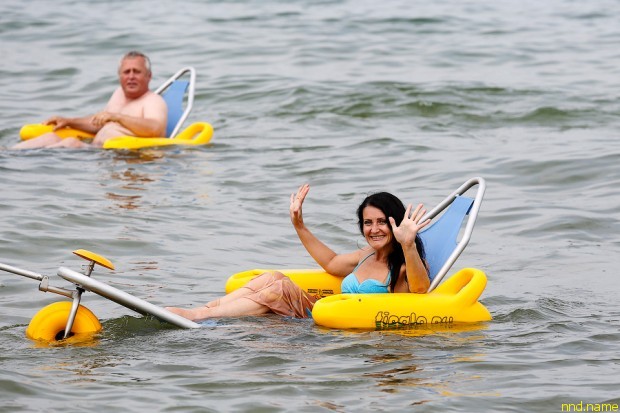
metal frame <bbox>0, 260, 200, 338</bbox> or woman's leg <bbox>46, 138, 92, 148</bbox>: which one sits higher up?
woman's leg <bbox>46, 138, 92, 148</bbox>

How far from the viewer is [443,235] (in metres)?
7.02

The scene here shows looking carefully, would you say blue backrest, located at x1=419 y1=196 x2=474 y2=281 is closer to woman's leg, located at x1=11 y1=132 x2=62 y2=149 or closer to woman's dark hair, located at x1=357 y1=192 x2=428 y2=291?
woman's dark hair, located at x1=357 y1=192 x2=428 y2=291

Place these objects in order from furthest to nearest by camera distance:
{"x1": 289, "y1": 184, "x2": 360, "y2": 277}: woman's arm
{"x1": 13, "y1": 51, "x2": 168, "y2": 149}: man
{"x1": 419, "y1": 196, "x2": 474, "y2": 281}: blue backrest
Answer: {"x1": 13, "y1": 51, "x2": 168, "y2": 149}: man < {"x1": 289, "y1": 184, "x2": 360, "y2": 277}: woman's arm < {"x1": 419, "y1": 196, "x2": 474, "y2": 281}: blue backrest

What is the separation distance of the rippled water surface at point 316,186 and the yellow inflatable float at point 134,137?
126mm

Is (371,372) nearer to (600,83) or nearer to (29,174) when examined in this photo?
(29,174)

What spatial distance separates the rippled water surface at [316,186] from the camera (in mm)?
5844

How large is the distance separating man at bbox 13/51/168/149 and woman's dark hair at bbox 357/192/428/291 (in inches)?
209

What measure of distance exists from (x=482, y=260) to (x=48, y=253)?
319cm

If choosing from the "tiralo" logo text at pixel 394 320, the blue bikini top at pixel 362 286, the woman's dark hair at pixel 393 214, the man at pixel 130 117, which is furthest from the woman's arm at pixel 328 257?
the man at pixel 130 117

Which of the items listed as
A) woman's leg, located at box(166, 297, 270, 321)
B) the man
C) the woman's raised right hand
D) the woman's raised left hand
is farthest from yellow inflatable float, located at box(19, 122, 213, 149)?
the woman's raised left hand

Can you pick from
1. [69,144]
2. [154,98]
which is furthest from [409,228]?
A: [69,144]

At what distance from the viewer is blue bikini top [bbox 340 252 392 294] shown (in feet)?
22.5

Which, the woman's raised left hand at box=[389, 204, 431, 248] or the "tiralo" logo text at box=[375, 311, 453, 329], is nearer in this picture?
the woman's raised left hand at box=[389, 204, 431, 248]

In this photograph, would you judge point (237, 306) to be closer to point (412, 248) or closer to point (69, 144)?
point (412, 248)
